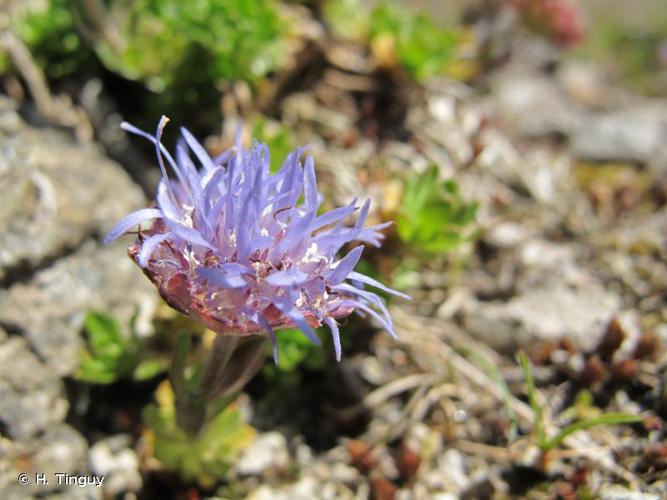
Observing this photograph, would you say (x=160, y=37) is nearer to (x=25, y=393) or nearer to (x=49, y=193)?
(x=49, y=193)

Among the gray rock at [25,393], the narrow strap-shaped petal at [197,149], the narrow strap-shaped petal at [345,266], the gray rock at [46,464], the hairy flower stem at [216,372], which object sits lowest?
the gray rock at [46,464]

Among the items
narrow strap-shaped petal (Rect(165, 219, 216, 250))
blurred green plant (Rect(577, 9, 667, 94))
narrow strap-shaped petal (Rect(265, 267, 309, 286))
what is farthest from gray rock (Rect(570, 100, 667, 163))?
narrow strap-shaped petal (Rect(165, 219, 216, 250))

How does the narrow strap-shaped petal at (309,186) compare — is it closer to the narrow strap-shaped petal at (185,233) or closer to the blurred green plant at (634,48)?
the narrow strap-shaped petal at (185,233)

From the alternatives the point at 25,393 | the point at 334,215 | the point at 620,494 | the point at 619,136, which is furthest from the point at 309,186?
the point at 619,136

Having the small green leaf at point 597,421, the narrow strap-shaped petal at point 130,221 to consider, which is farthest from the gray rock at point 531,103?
the narrow strap-shaped petal at point 130,221

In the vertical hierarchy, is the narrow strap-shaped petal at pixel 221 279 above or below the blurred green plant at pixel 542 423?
above

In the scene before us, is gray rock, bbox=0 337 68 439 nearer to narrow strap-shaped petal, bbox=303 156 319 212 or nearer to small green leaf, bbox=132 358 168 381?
small green leaf, bbox=132 358 168 381

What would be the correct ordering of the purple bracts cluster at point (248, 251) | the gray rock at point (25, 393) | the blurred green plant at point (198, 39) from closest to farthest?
the purple bracts cluster at point (248, 251) → the gray rock at point (25, 393) → the blurred green plant at point (198, 39)
